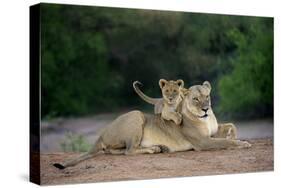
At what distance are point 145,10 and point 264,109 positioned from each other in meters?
2.67

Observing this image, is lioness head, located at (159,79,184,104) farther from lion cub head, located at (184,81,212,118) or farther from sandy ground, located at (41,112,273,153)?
sandy ground, located at (41,112,273,153)

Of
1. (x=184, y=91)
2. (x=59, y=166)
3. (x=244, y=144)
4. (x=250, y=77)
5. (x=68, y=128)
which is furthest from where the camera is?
(x=250, y=77)

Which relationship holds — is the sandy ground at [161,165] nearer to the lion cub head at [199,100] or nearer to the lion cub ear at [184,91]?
the lion cub head at [199,100]

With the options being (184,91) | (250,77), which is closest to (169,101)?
(184,91)

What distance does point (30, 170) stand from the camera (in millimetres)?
10359

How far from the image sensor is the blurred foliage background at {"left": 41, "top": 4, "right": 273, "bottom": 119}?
9.93 m

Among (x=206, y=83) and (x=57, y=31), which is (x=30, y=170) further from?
(x=206, y=83)

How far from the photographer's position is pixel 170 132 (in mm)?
10695

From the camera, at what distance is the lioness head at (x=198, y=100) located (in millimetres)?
10789

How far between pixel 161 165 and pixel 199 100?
1.16 m

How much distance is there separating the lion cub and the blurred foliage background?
92 mm

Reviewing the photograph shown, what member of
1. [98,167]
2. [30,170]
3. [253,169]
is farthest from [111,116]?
[253,169]

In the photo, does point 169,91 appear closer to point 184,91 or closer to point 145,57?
point 184,91

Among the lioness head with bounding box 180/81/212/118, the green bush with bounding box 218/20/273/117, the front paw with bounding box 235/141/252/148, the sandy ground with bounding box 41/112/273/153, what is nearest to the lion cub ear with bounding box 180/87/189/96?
the lioness head with bounding box 180/81/212/118
